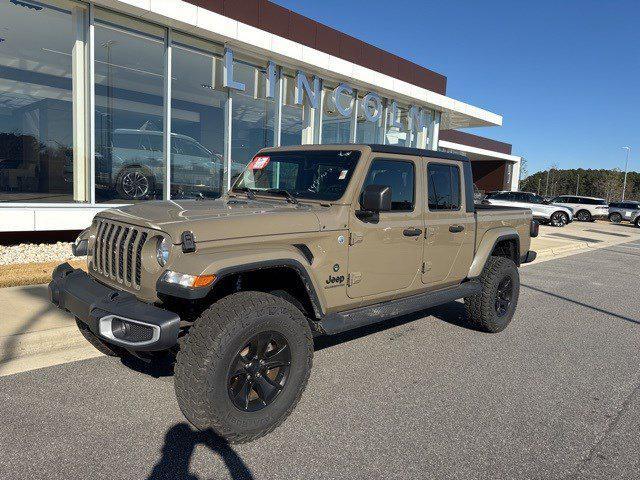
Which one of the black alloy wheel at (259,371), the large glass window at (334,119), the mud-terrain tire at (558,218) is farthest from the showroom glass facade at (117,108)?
the mud-terrain tire at (558,218)

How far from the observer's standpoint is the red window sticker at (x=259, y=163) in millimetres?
4469

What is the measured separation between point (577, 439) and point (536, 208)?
23581mm

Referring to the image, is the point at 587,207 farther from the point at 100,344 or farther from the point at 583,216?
the point at 100,344

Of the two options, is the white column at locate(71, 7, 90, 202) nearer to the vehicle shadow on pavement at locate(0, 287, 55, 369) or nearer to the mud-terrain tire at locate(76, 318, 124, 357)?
the vehicle shadow on pavement at locate(0, 287, 55, 369)

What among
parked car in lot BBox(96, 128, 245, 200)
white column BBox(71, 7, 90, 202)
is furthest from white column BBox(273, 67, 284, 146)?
Result: white column BBox(71, 7, 90, 202)

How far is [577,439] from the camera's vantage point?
3.12 metres

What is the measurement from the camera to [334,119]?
13.8 meters

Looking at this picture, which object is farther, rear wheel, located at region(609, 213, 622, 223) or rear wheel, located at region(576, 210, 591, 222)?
rear wheel, located at region(609, 213, 622, 223)

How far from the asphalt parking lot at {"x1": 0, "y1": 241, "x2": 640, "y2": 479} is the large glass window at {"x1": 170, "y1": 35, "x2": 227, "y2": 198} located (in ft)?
22.7

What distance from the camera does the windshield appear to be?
3.81 m

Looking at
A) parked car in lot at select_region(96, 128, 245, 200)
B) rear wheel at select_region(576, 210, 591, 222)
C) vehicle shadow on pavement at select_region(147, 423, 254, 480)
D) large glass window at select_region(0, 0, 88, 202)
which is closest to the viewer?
vehicle shadow on pavement at select_region(147, 423, 254, 480)

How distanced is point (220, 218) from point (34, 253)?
19.9 feet

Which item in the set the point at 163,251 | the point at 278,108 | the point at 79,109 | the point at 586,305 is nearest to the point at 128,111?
the point at 79,109

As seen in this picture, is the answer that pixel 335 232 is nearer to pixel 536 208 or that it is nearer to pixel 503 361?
pixel 503 361
